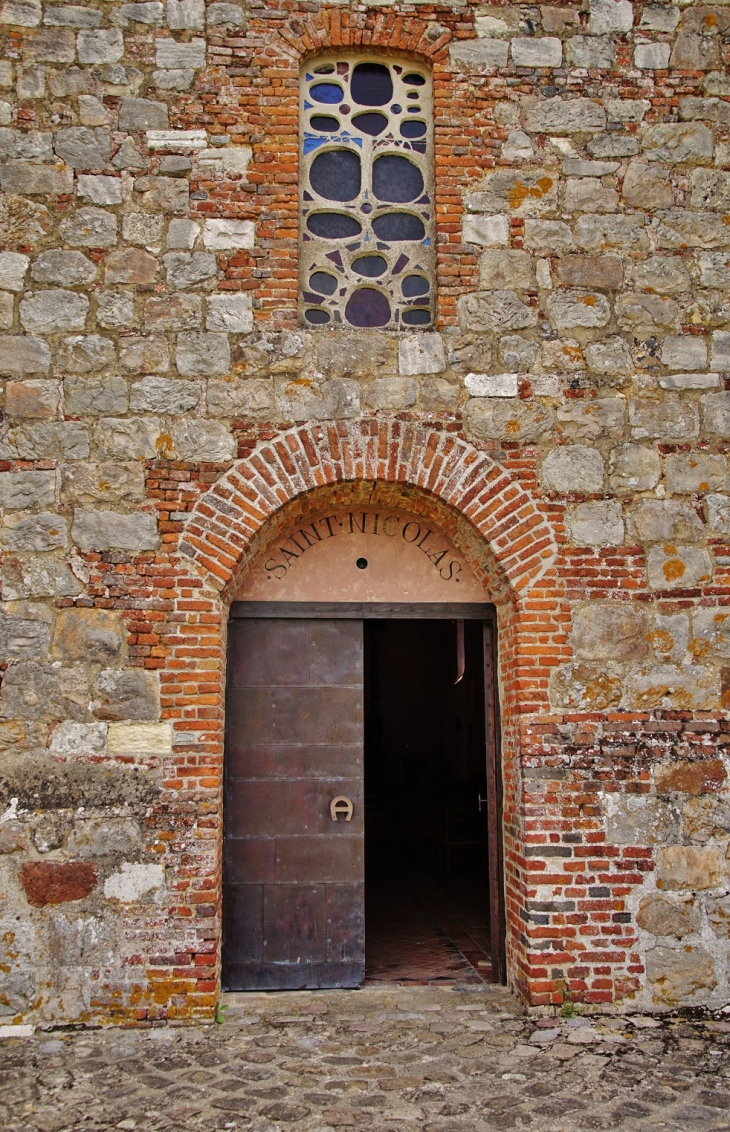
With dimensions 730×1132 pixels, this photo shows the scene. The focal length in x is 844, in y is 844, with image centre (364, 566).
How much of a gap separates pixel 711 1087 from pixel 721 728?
5.79 ft

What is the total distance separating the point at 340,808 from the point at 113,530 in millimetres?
2017

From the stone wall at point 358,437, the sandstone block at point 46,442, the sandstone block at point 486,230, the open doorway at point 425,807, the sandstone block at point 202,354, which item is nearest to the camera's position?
the stone wall at point 358,437

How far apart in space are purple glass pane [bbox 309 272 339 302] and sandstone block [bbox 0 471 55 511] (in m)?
1.88

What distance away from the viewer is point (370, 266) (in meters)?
5.11

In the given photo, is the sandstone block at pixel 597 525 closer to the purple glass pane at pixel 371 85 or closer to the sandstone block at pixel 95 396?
the sandstone block at pixel 95 396

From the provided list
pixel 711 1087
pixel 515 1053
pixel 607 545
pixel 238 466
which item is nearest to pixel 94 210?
pixel 238 466

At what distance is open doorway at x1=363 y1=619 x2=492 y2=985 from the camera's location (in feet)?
18.7

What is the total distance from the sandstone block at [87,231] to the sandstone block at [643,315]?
116 inches

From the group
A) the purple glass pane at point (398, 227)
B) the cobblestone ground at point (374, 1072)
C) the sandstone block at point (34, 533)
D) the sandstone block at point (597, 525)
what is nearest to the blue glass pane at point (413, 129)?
the purple glass pane at point (398, 227)

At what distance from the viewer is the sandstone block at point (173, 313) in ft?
15.6

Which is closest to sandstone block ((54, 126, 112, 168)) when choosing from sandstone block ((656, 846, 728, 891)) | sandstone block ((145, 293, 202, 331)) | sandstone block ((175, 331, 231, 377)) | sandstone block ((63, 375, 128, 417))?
sandstone block ((145, 293, 202, 331))

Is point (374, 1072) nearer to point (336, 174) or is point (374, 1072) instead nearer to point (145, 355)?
point (145, 355)

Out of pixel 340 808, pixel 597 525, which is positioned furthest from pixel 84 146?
pixel 340 808

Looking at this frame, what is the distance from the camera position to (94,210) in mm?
4816
